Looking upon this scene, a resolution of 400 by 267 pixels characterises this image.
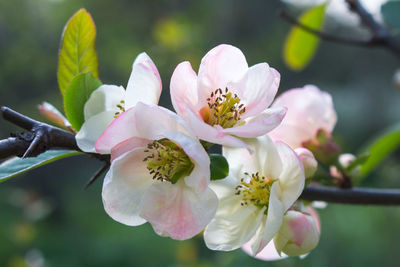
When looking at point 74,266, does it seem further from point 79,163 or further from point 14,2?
point 14,2

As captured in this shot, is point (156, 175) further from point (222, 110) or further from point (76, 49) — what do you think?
point (76, 49)

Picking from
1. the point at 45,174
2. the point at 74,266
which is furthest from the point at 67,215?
the point at 74,266

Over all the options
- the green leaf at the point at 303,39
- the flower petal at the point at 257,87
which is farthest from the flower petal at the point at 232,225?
the green leaf at the point at 303,39

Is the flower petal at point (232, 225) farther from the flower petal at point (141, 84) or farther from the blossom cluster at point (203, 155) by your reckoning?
the flower petal at point (141, 84)

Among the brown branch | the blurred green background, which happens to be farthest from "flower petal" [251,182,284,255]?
the blurred green background

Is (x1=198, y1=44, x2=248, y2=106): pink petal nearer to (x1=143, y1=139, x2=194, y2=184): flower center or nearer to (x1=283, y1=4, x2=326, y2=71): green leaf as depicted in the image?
(x1=143, y1=139, x2=194, y2=184): flower center

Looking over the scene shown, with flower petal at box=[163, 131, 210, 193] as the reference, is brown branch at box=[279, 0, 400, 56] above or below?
above
